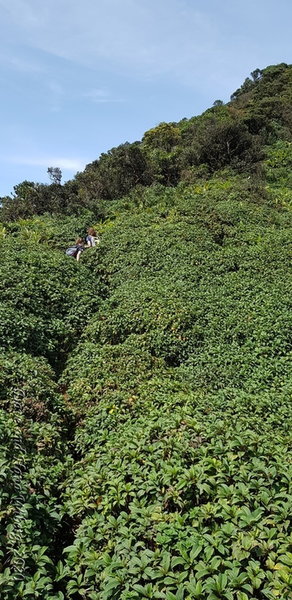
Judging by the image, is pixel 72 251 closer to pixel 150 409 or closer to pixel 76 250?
pixel 76 250

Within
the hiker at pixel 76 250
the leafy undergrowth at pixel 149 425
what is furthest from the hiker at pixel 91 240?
the leafy undergrowth at pixel 149 425

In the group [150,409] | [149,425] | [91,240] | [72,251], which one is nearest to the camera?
[149,425]

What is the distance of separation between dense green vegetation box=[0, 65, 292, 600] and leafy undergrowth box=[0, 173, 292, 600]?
2 cm

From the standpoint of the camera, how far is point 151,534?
3.67m

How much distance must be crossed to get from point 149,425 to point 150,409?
2.19ft

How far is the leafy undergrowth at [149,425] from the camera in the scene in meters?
→ 3.36

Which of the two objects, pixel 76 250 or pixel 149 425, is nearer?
pixel 149 425

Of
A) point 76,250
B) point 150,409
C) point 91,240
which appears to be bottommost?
point 150,409

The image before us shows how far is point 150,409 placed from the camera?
5641 millimetres

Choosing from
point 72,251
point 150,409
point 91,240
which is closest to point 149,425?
point 150,409

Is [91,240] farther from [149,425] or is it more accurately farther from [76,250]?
[149,425]

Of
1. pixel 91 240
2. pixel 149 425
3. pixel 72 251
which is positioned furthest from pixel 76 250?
pixel 149 425

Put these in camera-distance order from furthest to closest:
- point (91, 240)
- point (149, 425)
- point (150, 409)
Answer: point (91, 240) → point (150, 409) → point (149, 425)

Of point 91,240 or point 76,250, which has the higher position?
point 91,240
